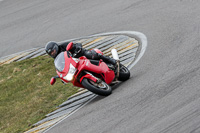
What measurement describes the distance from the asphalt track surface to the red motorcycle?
0.31 meters

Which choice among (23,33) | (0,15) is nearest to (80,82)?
(23,33)

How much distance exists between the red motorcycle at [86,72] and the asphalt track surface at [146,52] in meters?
0.31

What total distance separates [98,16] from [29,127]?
21.9 ft

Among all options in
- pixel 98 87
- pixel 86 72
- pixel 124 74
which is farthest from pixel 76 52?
pixel 124 74

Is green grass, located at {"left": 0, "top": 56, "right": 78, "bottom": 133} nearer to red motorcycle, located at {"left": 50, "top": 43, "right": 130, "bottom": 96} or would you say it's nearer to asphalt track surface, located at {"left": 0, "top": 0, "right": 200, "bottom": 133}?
asphalt track surface, located at {"left": 0, "top": 0, "right": 200, "bottom": 133}

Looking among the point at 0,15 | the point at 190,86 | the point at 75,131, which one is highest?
the point at 190,86

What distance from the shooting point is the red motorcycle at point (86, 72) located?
8.89 m

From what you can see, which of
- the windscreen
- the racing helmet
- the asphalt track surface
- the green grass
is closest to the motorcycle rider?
the racing helmet

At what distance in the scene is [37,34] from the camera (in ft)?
51.1

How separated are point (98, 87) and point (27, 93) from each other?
143 inches

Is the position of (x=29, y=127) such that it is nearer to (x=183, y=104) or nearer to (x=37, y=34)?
(x=183, y=104)

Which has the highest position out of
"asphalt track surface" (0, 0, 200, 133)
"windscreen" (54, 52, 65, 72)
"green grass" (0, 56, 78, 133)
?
"windscreen" (54, 52, 65, 72)

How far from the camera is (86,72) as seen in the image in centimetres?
909

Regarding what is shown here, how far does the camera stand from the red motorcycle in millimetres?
8891
